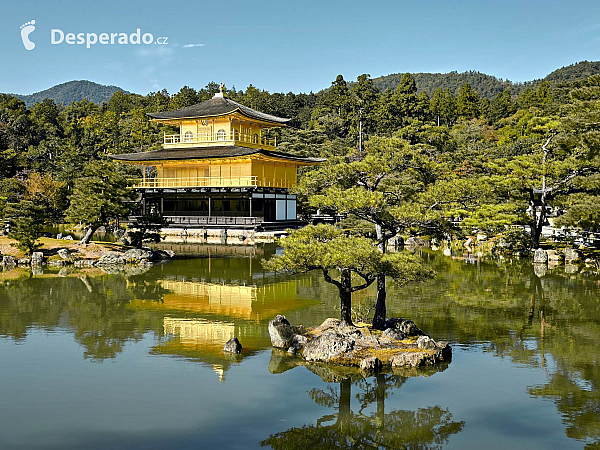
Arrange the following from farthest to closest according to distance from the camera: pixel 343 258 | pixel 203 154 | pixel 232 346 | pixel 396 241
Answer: pixel 203 154, pixel 396 241, pixel 232 346, pixel 343 258

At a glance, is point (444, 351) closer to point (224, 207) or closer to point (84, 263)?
point (84, 263)

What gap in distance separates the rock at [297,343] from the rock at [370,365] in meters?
1.58

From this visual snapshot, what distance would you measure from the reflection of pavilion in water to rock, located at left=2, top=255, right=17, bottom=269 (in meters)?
7.91

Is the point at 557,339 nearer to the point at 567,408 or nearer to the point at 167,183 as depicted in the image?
the point at 567,408

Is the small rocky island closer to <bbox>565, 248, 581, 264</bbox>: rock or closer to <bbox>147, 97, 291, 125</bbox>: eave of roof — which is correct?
<bbox>565, 248, 581, 264</bbox>: rock

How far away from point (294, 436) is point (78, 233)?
34334 mm

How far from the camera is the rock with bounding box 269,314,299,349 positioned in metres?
11.8

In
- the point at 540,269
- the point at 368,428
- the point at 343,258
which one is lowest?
the point at 368,428

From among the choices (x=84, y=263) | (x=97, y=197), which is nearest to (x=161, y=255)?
(x=84, y=263)

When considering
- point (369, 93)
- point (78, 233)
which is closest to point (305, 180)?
point (78, 233)

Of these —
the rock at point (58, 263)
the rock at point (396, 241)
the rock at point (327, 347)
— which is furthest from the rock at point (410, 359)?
the rock at point (396, 241)

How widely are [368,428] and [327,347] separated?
2965 mm

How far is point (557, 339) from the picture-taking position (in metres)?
12.7

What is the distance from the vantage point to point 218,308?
15914 millimetres
